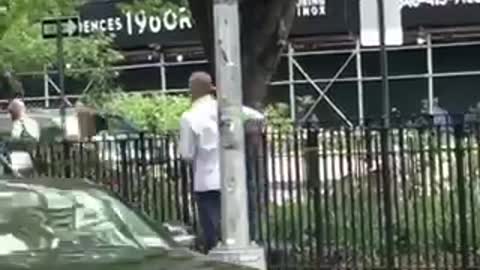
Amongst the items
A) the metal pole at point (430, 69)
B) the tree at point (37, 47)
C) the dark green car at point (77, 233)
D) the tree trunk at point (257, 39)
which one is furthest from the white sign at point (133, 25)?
the dark green car at point (77, 233)

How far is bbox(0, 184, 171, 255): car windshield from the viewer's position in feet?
23.5

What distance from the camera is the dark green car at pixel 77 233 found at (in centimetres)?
680

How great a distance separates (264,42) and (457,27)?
1762 centimetres

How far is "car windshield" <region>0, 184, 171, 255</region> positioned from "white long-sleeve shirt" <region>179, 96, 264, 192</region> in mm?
3630

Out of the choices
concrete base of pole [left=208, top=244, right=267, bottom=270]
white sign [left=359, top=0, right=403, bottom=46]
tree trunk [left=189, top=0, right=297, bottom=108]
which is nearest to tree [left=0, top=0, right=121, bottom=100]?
tree trunk [left=189, top=0, right=297, bottom=108]

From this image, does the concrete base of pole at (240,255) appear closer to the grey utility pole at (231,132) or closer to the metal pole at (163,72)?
the grey utility pole at (231,132)

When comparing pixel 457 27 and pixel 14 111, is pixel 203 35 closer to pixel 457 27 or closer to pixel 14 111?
pixel 14 111

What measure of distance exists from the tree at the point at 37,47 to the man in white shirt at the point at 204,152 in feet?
22.1

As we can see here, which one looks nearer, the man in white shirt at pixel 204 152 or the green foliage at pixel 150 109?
the man in white shirt at pixel 204 152

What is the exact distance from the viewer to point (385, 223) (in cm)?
1199

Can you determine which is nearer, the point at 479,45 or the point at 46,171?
the point at 46,171

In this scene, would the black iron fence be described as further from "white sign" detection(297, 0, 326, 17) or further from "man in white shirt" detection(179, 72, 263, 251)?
"white sign" detection(297, 0, 326, 17)

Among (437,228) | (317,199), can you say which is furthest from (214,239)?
(437,228)

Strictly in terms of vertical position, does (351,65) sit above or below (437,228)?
above
